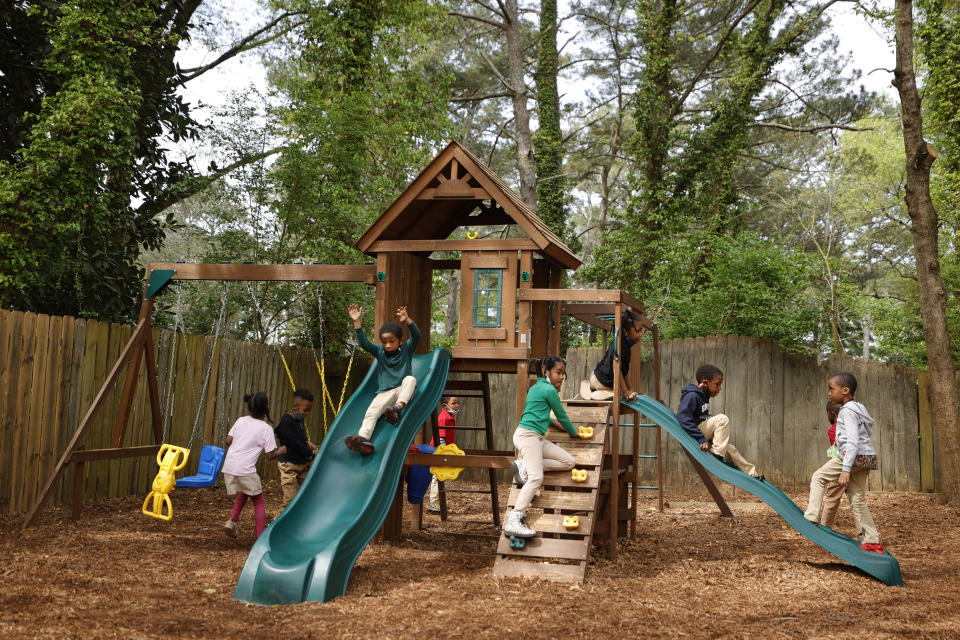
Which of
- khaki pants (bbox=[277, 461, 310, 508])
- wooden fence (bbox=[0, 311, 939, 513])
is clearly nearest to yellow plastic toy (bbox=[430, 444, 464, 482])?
khaki pants (bbox=[277, 461, 310, 508])

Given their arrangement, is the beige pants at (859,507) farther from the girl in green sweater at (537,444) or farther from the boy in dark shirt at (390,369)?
the boy in dark shirt at (390,369)

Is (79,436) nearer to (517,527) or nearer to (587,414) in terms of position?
(517,527)

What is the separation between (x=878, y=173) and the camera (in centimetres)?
2538

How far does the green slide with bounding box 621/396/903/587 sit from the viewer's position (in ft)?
22.6

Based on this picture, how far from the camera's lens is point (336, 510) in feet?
23.0

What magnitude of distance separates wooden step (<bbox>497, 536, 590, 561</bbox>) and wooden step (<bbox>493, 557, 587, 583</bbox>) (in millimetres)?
66

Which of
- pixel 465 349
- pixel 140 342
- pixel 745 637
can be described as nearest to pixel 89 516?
pixel 140 342

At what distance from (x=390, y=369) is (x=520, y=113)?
13423 millimetres

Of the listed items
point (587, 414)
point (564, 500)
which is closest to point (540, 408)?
point (564, 500)

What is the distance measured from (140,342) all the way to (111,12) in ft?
16.5

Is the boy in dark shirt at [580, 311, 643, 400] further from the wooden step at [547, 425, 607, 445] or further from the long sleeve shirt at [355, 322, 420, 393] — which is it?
the long sleeve shirt at [355, 322, 420, 393]

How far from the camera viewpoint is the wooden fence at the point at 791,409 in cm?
1227

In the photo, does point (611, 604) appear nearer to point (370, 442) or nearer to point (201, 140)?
point (370, 442)

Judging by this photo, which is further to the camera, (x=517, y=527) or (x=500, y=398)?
(x=500, y=398)
